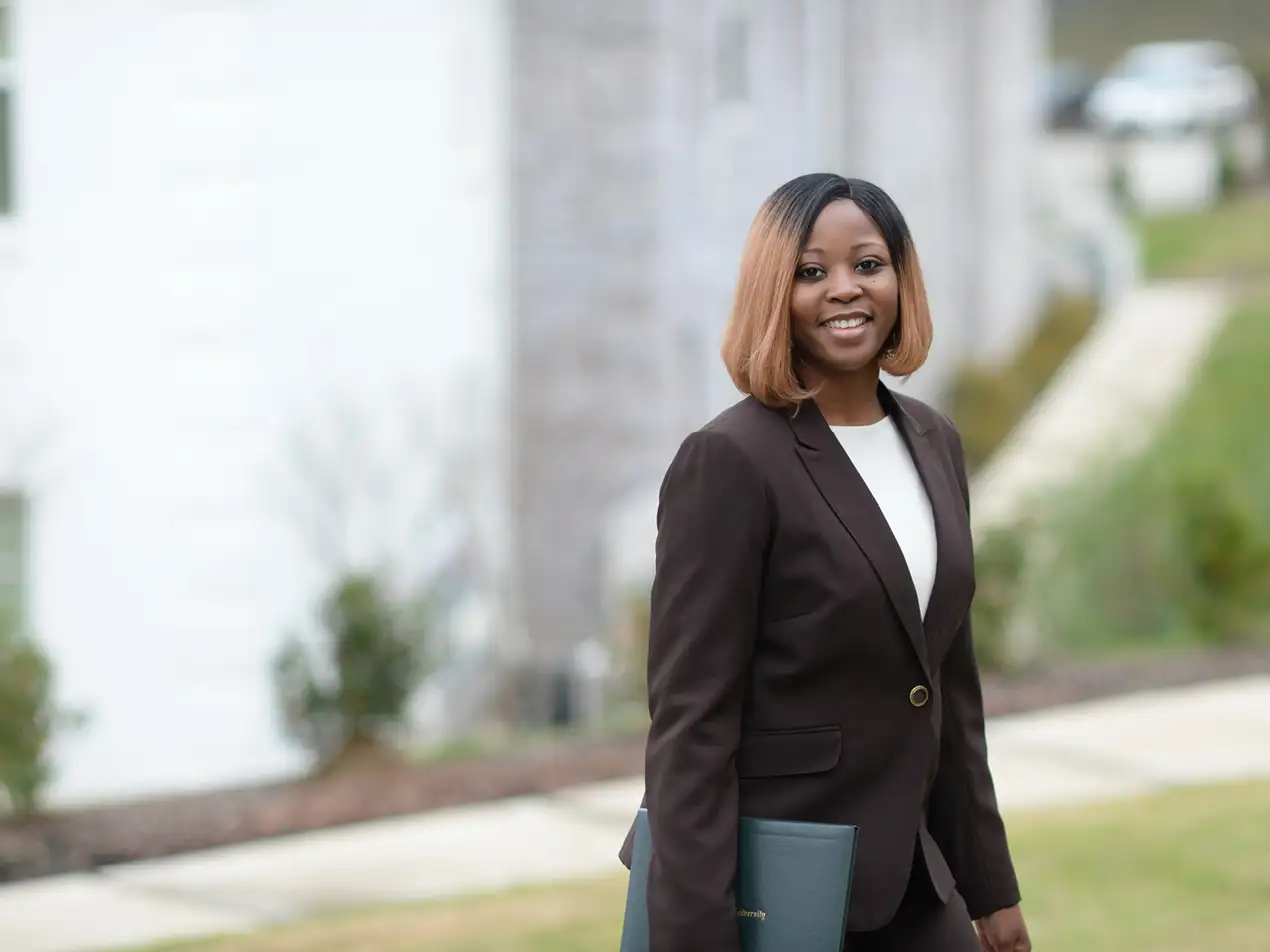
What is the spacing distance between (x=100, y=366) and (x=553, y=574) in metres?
4.46

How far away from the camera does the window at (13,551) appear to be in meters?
10.6

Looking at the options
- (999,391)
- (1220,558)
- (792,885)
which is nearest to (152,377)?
(1220,558)

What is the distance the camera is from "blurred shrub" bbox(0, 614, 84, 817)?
7.68 metres

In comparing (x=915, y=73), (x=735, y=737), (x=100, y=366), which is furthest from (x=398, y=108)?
(x=735, y=737)

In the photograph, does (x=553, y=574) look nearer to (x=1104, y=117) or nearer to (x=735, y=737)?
(x=735, y=737)

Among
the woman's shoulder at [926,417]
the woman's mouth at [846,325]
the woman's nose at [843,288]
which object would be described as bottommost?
the woman's shoulder at [926,417]

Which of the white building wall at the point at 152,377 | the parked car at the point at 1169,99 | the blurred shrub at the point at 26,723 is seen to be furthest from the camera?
the parked car at the point at 1169,99

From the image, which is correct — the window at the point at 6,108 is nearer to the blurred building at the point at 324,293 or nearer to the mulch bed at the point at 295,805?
the blurred building at the point at 324,293

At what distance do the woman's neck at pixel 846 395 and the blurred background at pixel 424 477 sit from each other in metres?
2.89

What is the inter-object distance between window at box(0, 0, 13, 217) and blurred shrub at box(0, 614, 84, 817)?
3.51 m

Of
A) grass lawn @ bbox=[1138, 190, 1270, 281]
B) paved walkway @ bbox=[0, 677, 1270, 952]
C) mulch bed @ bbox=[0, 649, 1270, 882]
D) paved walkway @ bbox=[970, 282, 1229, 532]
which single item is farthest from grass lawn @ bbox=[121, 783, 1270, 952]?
grass lawn @ bbox=[1138, 190, 1270, 281]

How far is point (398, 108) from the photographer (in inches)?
495

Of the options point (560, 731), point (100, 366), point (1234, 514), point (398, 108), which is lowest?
point (560, 731)

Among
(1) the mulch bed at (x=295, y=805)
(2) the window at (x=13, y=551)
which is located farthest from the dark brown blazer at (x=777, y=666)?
(2) the window at (x=13, y=551)
